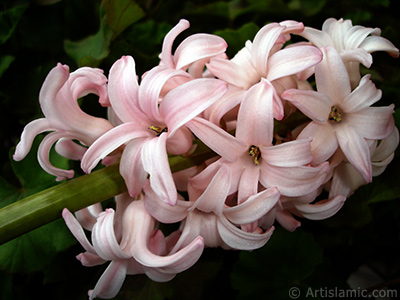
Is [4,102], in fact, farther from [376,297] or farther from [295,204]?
[376,297]

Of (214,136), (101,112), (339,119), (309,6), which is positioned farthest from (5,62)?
(309,6)

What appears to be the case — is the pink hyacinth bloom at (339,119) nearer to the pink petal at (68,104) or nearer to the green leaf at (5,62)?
the pink petal at (68,104)

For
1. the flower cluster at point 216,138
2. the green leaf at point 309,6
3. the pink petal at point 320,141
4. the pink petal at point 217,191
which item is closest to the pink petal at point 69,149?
the flower cluster at point 216,138

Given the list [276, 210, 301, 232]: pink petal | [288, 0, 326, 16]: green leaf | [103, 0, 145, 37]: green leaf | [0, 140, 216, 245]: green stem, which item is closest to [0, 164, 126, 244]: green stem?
[0, 140, 216, 245]: green stem

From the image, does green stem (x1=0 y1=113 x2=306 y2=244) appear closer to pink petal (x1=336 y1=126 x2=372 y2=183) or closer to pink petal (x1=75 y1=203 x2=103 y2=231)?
pink petal (x1=75 y1=203 x2=103 y2=231)

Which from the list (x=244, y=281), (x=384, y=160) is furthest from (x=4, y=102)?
(x=384, y=160)
